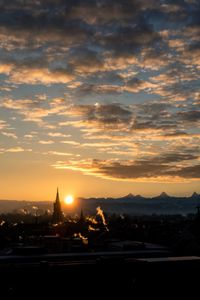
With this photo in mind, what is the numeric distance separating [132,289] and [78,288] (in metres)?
5.07

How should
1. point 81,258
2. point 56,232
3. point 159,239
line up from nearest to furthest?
1. point 81,258
2. point 159,239
3. point 56,232

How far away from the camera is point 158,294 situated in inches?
1780

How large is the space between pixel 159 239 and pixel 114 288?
3808 inches

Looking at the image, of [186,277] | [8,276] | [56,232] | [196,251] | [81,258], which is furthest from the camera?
[56,232]

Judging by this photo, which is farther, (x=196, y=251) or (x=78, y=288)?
(x=196, y=251)

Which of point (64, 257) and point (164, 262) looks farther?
point (64, 257)

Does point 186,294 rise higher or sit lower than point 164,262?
lower

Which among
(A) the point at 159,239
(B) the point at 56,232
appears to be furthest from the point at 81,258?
(B) the point at 56,232

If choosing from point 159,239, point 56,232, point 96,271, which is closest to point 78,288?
point 96,271

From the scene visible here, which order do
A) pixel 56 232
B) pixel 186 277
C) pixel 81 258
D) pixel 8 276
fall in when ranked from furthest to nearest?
pixel 56 232, pixel 81 258, pixel 186 277, pixel 8 276

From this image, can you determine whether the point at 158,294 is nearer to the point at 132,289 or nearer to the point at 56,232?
the point at 132,289

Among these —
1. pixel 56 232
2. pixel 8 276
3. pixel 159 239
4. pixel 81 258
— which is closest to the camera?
pixel 8 276

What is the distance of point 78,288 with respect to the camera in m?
44.1

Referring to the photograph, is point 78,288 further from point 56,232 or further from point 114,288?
point 56,232
